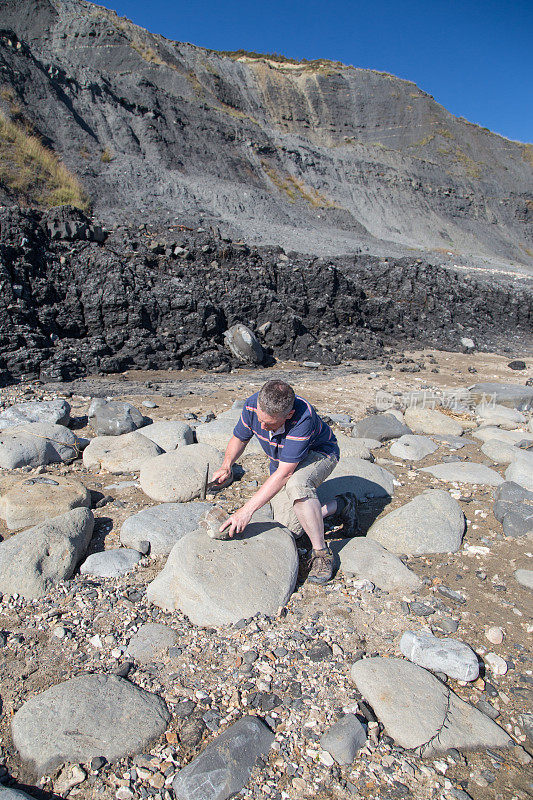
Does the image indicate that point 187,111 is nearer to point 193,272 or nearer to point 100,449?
point 193,272

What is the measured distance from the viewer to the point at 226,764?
5.81ft

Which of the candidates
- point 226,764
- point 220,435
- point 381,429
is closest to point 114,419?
point 220,435

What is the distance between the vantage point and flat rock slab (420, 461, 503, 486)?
4312 mm

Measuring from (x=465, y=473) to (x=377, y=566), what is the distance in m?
1.93

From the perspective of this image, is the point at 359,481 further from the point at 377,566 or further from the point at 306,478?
the point at 306,478

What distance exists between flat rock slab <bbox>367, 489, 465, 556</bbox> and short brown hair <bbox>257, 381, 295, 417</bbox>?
4.65 ft

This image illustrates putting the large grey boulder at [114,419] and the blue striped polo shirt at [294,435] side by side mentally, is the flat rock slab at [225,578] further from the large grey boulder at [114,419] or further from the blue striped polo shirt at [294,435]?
the large grey boulder at [114,419]

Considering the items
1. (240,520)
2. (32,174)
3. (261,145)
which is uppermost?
(261,145)

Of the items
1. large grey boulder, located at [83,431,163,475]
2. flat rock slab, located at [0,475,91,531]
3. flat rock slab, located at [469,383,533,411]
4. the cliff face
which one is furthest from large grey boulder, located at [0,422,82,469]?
the cliff face

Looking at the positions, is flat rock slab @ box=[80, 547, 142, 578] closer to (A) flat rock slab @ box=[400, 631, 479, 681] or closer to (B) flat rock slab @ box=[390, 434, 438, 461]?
(A) flat rock slab @ box=[400, 631, 479, 681]

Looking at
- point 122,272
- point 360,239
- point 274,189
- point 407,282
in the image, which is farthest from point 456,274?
point 274,189

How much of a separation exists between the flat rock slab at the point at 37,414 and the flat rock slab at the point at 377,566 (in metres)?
3.70

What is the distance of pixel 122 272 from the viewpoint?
351 inches

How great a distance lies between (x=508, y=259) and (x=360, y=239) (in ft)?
40.4
